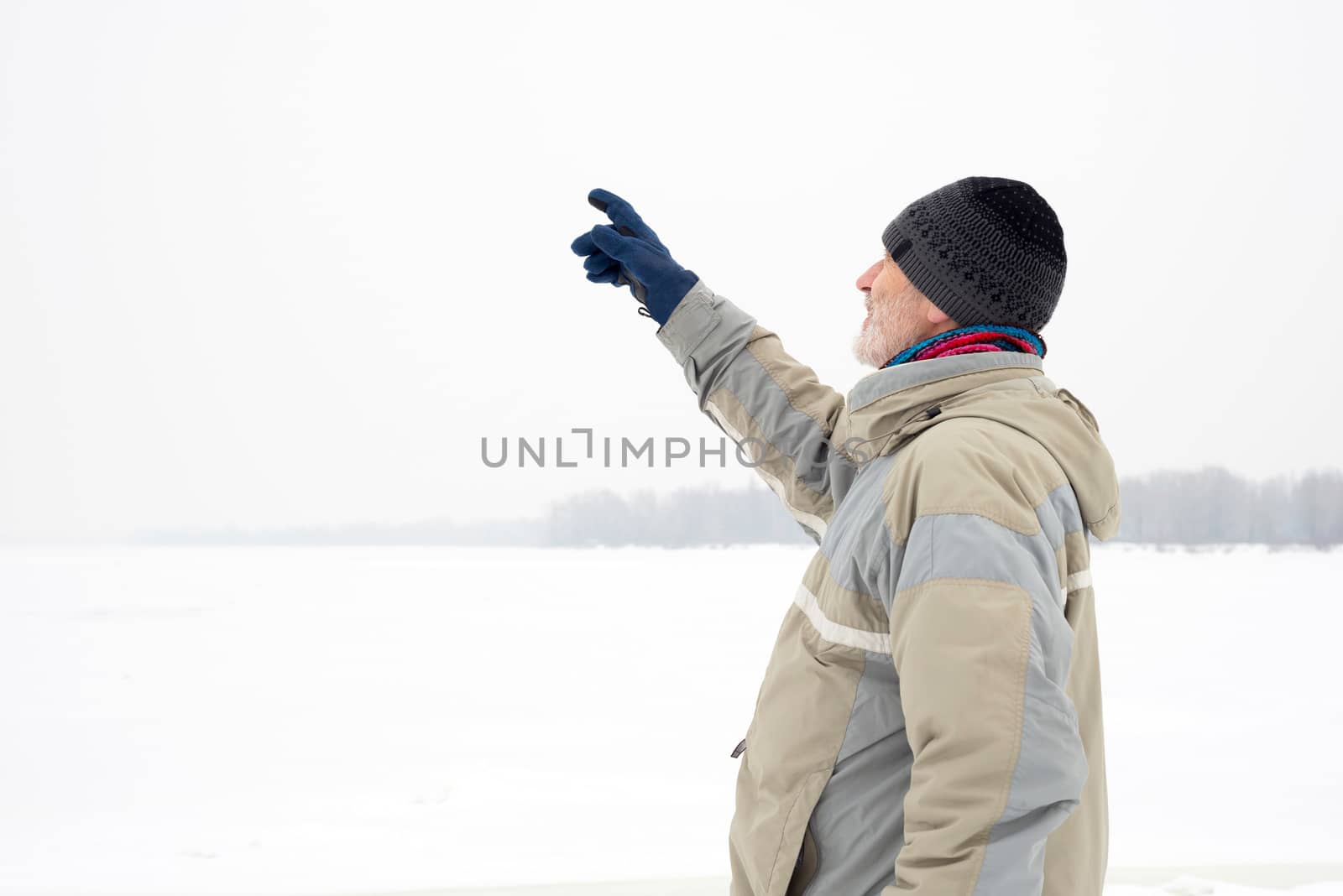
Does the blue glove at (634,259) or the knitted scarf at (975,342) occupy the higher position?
the blue glove at (634,259)

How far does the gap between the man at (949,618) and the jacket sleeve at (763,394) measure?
0.17m

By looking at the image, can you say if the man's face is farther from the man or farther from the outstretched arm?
the outstretched arm

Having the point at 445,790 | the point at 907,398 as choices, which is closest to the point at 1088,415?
the point at 907,398

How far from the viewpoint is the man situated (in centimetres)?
63

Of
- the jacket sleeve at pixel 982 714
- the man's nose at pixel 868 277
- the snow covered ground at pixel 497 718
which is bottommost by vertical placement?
the snow covered ground at pixel 497 718

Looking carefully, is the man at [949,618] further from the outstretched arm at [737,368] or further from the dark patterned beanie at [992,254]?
the outstretched arm at [737,368]

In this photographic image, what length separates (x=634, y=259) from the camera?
1.16 meters

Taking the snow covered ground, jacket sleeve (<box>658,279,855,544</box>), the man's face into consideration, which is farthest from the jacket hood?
the snow covered ground

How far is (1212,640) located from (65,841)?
5312 mm

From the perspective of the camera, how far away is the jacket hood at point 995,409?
76cm

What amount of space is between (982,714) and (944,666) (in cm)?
4

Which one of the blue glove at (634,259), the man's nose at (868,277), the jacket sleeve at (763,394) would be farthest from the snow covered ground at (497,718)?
the man's nose at (868,277)

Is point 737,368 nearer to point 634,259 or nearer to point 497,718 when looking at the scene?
point 634,259

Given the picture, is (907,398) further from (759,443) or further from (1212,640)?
(1212,640)
